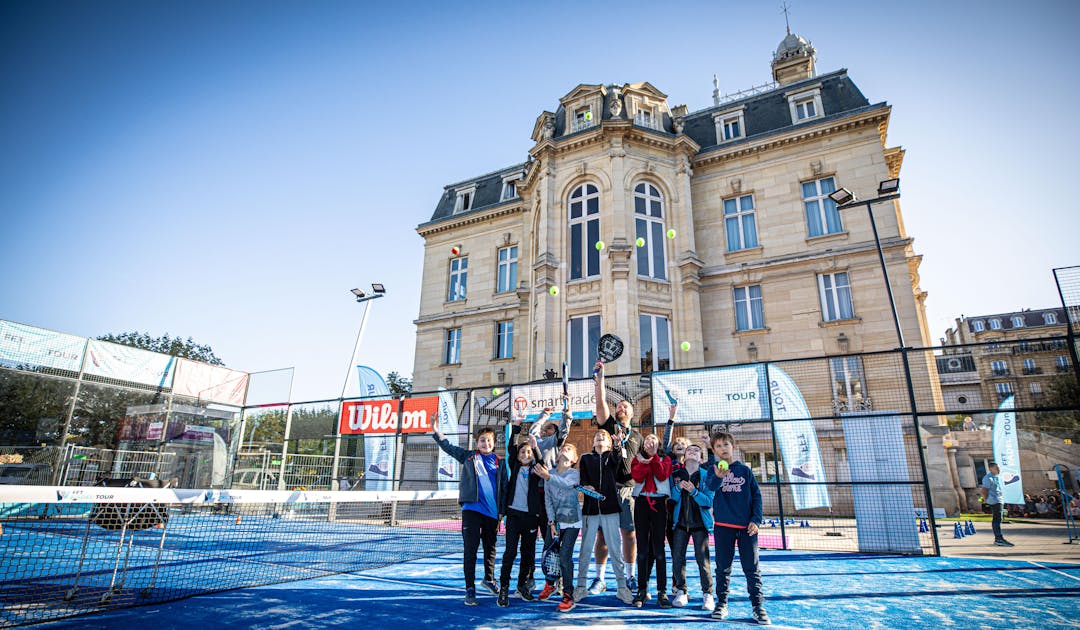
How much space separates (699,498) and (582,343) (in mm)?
14417

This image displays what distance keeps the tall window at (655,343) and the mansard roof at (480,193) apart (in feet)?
36.1

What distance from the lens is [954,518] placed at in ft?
56.5

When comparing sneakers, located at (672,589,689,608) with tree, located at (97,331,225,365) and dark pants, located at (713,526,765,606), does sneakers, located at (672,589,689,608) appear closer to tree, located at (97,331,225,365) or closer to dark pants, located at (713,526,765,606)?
dark pants, located at (713,526,765,606)

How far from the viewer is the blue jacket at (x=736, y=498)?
18.3ft

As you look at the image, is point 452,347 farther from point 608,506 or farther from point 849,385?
point 608,506

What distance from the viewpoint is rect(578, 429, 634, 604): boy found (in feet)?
20.0

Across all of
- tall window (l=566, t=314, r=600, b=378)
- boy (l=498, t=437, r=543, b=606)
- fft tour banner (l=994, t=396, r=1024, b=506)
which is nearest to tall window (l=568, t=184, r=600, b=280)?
tall window (l=566, t=314, r=600, b=378)

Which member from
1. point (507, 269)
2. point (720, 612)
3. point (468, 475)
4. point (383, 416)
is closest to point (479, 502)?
point (468, 475)

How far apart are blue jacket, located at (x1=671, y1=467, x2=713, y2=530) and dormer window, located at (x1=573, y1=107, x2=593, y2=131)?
19.4 meters

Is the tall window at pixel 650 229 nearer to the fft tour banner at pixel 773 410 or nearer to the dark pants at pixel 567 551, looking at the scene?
the fft tour banner at pixel 773 410

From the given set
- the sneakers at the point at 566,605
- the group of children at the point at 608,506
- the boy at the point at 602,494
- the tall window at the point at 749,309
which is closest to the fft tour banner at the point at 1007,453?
the tall window at the point at 749,309

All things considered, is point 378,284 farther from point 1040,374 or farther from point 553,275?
point 1040,374

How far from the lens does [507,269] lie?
27.0 m

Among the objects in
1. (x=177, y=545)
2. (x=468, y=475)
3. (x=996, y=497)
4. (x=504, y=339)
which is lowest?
(x=177, y=545)
